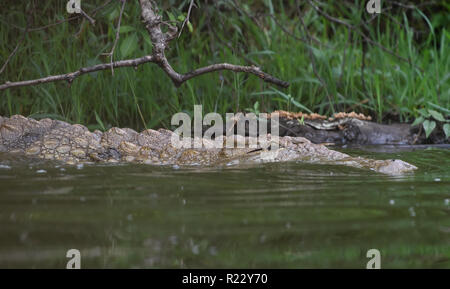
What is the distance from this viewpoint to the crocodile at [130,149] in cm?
341

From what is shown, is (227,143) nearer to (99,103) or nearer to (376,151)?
(376,151)

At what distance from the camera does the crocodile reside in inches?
134

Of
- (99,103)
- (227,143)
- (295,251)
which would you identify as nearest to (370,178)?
(227,143)

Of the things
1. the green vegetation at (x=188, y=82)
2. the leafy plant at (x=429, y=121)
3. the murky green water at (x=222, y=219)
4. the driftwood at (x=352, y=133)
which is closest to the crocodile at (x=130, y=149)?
the murky green water at (x=222, y=219)

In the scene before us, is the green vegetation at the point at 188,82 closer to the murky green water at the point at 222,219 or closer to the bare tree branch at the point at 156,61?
the bare tree branch at the point at 156,61

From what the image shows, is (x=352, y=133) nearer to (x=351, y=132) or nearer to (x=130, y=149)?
(x=351, y=132)

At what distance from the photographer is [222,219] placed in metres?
1.87

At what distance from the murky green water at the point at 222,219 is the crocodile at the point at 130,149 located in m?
0.48

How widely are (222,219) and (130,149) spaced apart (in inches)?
68.7

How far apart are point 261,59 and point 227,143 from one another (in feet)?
7.42

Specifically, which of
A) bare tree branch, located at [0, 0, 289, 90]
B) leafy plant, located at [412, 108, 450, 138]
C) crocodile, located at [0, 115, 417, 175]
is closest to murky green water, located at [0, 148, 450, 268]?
crocodile, located at [0, 115, 417, 175]

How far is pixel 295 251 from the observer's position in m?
1.56

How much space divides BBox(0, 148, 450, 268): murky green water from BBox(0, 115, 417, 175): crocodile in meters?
0.48
